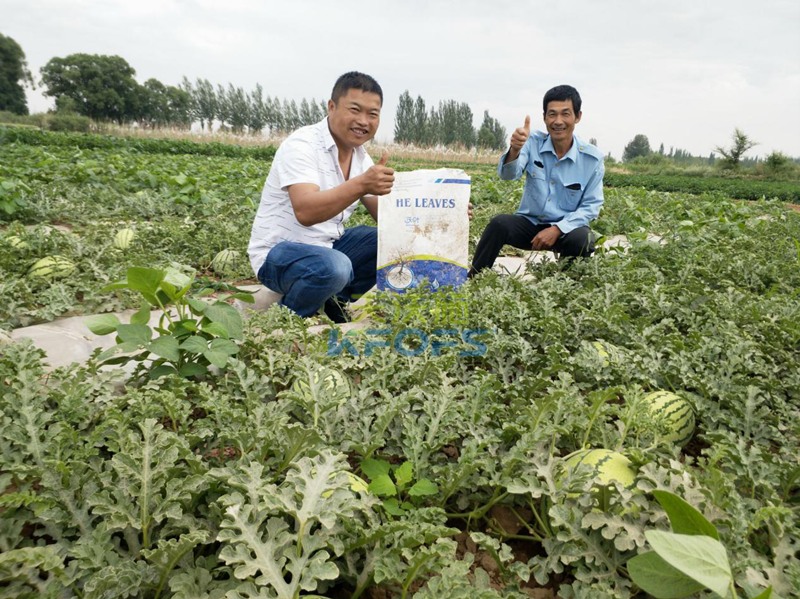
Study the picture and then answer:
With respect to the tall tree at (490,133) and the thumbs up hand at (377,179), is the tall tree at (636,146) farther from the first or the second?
the thumbs up hand at (377,179)

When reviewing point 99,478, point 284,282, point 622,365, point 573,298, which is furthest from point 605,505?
point 284,282

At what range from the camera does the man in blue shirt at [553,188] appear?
4629 mm

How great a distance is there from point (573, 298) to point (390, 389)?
193 centimetres

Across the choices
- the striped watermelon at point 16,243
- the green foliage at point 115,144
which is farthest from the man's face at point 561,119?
the green foliage at point 115,144

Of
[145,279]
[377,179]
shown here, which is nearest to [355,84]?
[377,179]

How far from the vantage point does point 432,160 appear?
43.2m

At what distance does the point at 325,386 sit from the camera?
85.0 inches

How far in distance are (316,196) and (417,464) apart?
2.05 meters

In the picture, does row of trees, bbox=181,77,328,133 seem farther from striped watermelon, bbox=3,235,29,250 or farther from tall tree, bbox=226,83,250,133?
striped watermelon, bbox=3,235,29,250

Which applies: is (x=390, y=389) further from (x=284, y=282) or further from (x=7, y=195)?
(x=7, y=195)

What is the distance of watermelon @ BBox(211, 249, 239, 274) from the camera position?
16.2 ft

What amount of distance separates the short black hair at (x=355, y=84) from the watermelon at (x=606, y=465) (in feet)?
9.22

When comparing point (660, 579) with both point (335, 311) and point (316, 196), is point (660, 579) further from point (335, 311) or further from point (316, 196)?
point (335, 311)

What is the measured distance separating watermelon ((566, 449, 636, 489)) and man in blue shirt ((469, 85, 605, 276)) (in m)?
3.02
